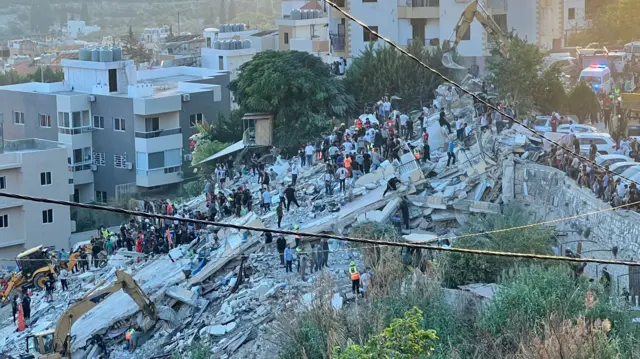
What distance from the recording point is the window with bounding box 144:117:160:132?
4819 cm

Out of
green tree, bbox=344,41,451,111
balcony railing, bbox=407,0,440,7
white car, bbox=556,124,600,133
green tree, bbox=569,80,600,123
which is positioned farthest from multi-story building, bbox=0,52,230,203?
white car, bbox=556,124,600,133

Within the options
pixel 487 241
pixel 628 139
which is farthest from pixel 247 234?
pixel 628 139

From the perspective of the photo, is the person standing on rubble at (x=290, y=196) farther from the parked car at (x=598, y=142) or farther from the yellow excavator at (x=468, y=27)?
the yellow excavator at (x=468, y=27)

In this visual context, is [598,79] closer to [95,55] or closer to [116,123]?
[116,123]

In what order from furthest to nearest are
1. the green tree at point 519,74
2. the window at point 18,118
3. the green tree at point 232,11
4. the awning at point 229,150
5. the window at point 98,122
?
the green tree at point 232,11
the window at point 18,118
the window at point 98,122
the awning at point 229,150
the green tree at point 519,74

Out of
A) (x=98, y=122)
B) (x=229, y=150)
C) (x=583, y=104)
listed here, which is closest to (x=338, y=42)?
(x=229, y=150)

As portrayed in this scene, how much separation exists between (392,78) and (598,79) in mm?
5569

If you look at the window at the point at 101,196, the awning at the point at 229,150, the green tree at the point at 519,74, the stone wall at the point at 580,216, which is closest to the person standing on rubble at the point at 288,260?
the stone wall at the point at 580,216

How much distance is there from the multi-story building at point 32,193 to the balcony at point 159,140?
5976 millimetres

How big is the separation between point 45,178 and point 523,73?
16.1 metres

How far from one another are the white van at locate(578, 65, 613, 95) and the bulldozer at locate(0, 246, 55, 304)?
14.8 metres

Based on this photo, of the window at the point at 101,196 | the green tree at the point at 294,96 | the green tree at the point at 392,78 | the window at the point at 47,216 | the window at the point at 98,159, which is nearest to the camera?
the green tree at the point at 294,96

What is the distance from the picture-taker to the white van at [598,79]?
117 ft

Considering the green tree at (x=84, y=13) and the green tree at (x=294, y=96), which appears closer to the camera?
the green tree at (x=294, y=96)
